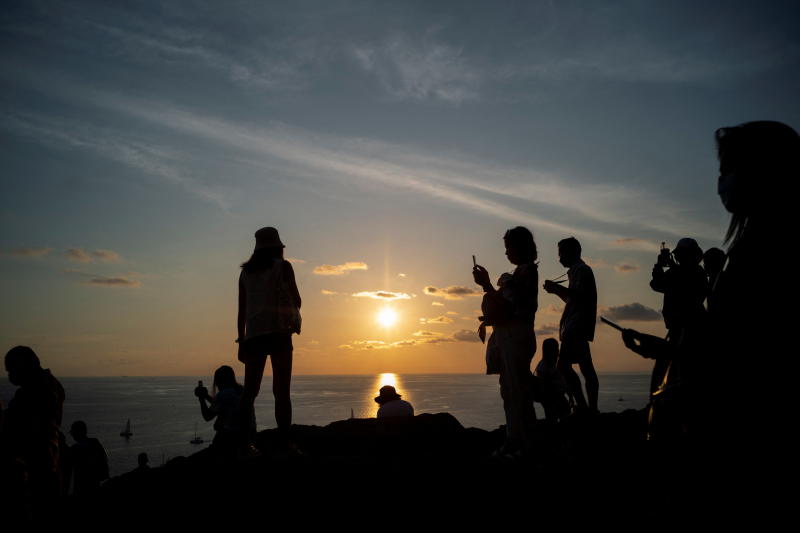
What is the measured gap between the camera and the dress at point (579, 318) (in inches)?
300

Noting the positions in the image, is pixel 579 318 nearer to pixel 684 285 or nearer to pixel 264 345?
pixel 684 285

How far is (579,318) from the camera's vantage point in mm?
7602

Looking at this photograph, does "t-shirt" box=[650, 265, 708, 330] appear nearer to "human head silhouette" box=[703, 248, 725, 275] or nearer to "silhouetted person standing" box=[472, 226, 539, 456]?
"human head silhouette" box=[703, 248, 725, 275]

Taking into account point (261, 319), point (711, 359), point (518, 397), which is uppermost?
point (261, 319)

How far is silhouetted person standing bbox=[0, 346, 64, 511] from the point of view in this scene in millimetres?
5125

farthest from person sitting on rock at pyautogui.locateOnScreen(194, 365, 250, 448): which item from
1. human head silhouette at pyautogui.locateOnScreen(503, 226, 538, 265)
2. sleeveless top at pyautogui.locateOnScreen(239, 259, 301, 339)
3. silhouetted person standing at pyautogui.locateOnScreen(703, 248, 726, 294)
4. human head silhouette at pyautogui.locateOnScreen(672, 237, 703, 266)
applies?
silhouetted person standing at pyautogui.locateOnScreen(703, 248, 726, 294)

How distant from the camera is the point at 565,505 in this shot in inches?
163

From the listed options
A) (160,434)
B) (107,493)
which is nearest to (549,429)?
(107,493)

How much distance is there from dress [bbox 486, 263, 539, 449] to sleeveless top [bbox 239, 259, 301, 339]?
7.65ft

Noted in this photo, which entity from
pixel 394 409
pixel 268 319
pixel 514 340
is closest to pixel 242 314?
pixel 268 319

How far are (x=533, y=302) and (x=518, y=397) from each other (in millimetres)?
998

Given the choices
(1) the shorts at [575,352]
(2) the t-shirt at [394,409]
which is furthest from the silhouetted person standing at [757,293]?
(2) the t-shirt at [394,409]

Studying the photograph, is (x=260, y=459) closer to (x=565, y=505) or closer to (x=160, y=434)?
(x=565, y=505)

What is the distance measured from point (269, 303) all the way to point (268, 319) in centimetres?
18
